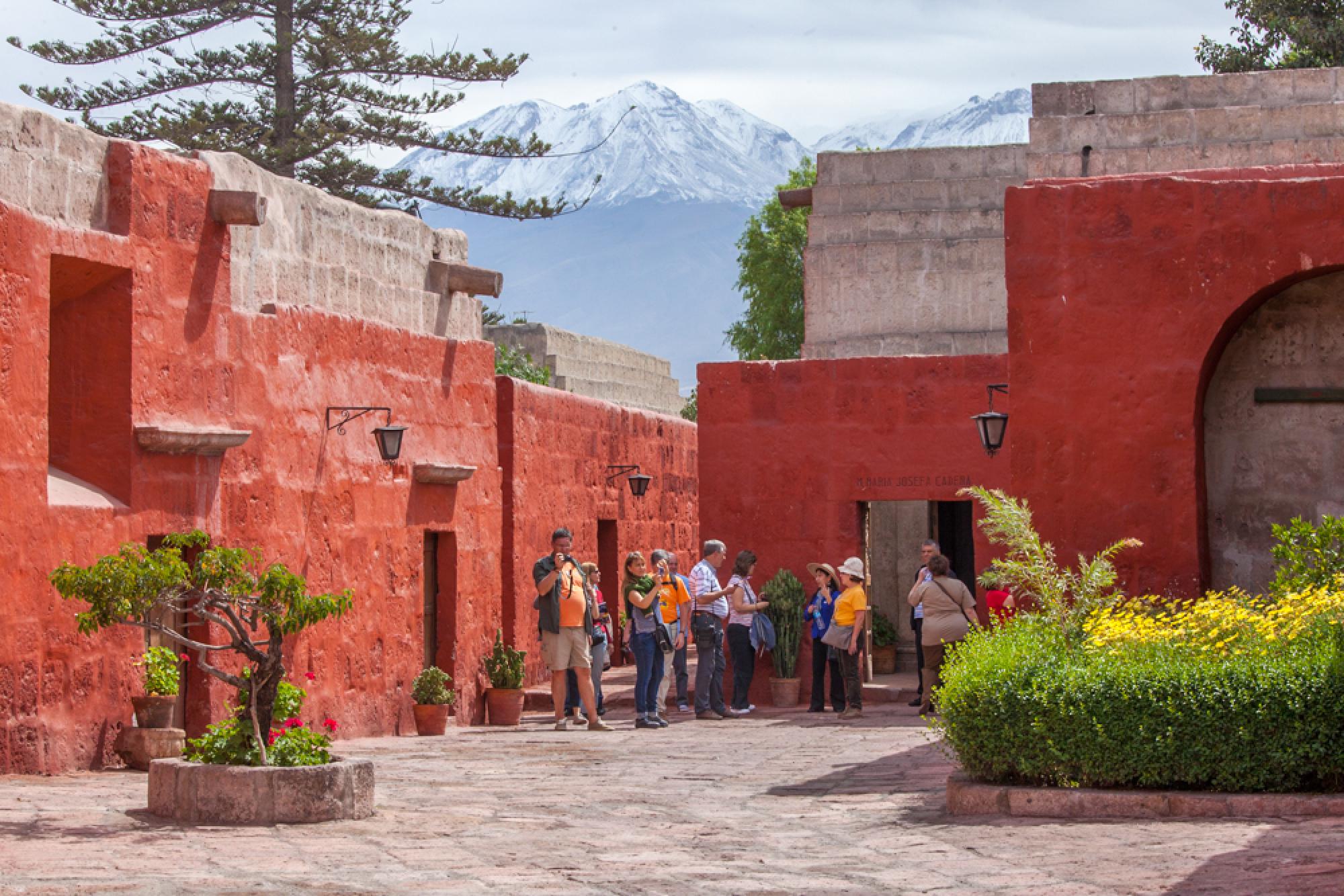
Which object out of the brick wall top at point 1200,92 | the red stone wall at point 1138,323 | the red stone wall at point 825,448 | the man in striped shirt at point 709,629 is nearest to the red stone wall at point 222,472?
the man in striped shirt at point 709,629

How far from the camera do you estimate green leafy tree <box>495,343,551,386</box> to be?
28.8m

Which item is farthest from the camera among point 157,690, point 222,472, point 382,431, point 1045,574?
point 382,431

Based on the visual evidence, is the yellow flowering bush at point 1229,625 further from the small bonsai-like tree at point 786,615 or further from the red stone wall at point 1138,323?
the small bonsai-like tree at point 786,615

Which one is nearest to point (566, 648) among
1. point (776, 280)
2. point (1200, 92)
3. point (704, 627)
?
point (704, 627)

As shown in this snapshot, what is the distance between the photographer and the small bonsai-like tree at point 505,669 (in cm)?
1652

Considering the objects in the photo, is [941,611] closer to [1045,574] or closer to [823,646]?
[823,646]

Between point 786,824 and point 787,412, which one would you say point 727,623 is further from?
point 786,824

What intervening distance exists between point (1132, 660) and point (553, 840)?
3200 mm

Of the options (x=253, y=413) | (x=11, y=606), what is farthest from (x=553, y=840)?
(x=253, y=413)

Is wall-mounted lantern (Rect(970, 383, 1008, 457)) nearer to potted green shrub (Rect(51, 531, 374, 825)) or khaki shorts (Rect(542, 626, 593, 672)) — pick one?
khaki shorts (Rect(542, 626, 593, 672))

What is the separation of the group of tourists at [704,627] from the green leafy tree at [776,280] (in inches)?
945

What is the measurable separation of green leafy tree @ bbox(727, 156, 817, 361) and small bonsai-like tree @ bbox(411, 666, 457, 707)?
25973mm

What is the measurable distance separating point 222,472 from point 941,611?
5.77 meters

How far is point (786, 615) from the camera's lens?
17609 millimetres
